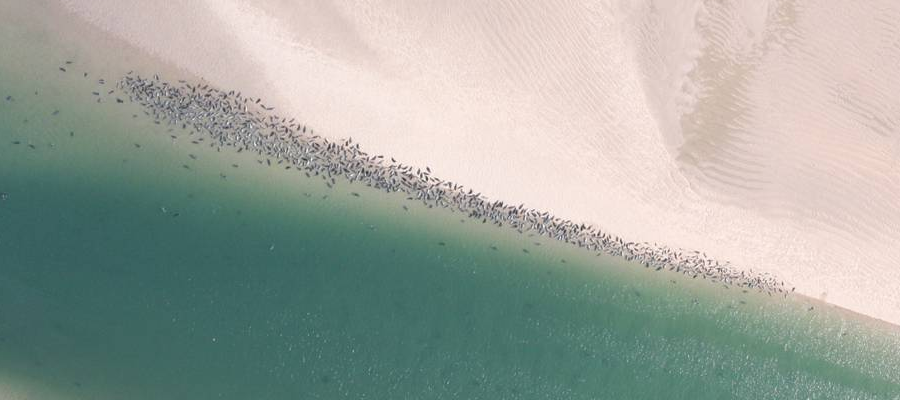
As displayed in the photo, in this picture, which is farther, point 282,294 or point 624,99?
point 282,294

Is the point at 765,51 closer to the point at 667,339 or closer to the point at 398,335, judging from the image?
the point at 667,339

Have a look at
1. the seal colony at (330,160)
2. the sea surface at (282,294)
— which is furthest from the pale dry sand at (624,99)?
the sea surface at (282,294)

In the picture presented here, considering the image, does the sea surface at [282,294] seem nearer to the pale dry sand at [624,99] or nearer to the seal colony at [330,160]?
the seal colony at [330,160]

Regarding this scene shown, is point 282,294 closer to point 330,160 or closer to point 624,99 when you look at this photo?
point 330,160

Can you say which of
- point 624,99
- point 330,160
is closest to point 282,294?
point 330,160

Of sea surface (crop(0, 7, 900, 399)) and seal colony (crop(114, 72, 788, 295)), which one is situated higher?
seal colony (crop(114, 72, 788, 295))

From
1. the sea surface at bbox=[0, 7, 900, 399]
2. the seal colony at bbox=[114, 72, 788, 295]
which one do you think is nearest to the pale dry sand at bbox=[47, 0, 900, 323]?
the seal colony at bbox=[114, 72, 788, 295]

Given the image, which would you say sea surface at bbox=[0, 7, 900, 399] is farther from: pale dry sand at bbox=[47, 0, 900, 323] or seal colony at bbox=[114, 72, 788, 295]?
pale dry sand at bbox=[47, 0, 900, 323]
